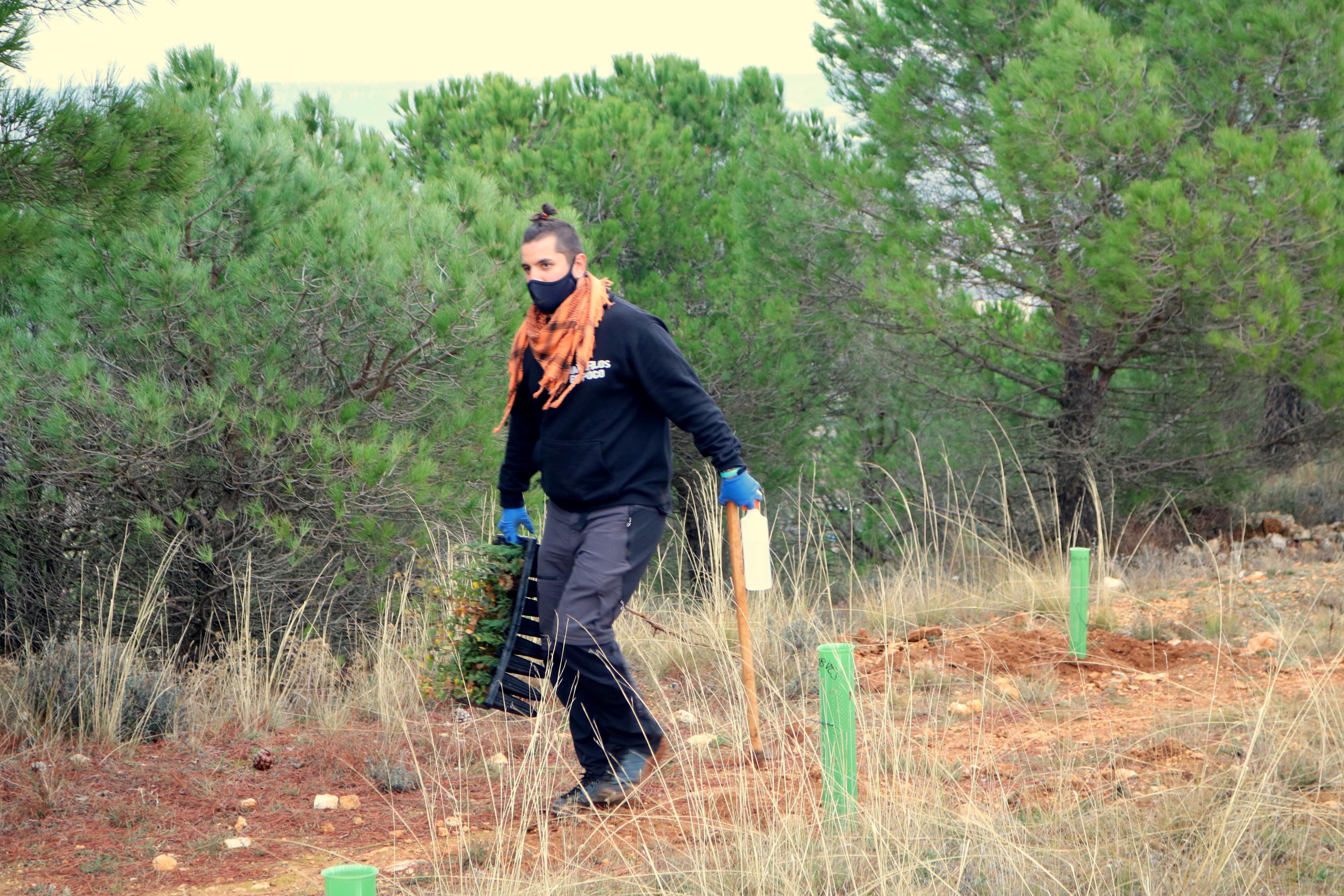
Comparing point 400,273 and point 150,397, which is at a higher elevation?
point 400,273

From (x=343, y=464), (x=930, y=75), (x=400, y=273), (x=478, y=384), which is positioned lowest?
(x=343, y=464)

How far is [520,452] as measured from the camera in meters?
3.94

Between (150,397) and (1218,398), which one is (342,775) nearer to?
(150,397)

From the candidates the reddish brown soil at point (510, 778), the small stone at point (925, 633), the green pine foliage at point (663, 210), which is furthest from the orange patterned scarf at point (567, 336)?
the green pine foliage at point (663, 210)

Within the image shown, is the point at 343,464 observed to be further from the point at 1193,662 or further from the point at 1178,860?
the point at 1178,860

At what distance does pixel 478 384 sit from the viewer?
7.79 metres

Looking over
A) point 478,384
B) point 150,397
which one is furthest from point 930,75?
point 150,397

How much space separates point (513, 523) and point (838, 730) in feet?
4.69

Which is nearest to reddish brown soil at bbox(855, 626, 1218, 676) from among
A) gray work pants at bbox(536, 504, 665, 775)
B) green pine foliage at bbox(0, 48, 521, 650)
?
gray work pants at bbox(536, 504, 665, 775)

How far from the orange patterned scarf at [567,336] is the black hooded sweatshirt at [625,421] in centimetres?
3

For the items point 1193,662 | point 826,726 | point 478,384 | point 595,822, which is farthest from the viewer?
point 478,384

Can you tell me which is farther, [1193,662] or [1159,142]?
[1159,142]

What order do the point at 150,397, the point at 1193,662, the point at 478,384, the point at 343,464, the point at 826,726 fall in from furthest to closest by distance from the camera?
1. the point at 478,384
2. the point at 343,464
3. the point at 150,397
4. the point at 1193,662
5. the point at 826,726

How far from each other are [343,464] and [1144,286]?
5610 millimetres
